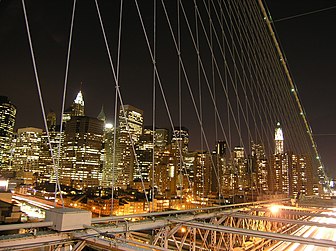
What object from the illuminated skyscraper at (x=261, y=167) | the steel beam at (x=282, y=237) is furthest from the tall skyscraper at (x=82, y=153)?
the steel beam at (x=282, y=237)

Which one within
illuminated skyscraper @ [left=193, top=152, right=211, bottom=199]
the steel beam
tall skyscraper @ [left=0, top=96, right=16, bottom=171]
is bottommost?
the steel beam

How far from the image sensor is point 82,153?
3081 inches

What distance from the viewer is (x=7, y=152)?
2899 inches

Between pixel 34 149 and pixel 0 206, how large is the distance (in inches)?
3590

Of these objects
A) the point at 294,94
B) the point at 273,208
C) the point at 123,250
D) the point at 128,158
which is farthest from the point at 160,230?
the point at 128,158

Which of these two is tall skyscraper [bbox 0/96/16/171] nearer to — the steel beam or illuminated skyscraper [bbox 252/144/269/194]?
illuminated skyscraper [bbox 252/144/269/194]

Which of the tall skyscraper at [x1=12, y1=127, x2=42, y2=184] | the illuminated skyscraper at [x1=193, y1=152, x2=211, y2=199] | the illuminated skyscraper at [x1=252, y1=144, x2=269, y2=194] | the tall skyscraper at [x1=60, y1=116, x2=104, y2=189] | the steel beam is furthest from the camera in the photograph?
the tall skyscraper at [x1=12, y1=127, x2=42, y2=184]

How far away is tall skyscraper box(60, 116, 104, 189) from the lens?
252ft

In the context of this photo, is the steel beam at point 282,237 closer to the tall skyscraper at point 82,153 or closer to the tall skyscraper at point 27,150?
the tall skyscraper at point 82,153

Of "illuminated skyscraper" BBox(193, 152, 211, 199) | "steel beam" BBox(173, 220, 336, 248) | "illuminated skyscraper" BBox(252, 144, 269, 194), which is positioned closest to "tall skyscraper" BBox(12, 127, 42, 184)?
"illuminated skyscraper" BBox(193, 152, 211, 199)

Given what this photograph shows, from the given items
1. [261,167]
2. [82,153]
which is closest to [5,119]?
[82,153]

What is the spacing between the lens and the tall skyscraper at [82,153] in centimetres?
7681

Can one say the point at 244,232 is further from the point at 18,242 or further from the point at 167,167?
the point at 167,167

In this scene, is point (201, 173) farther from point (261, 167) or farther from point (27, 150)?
point (27, 150)
